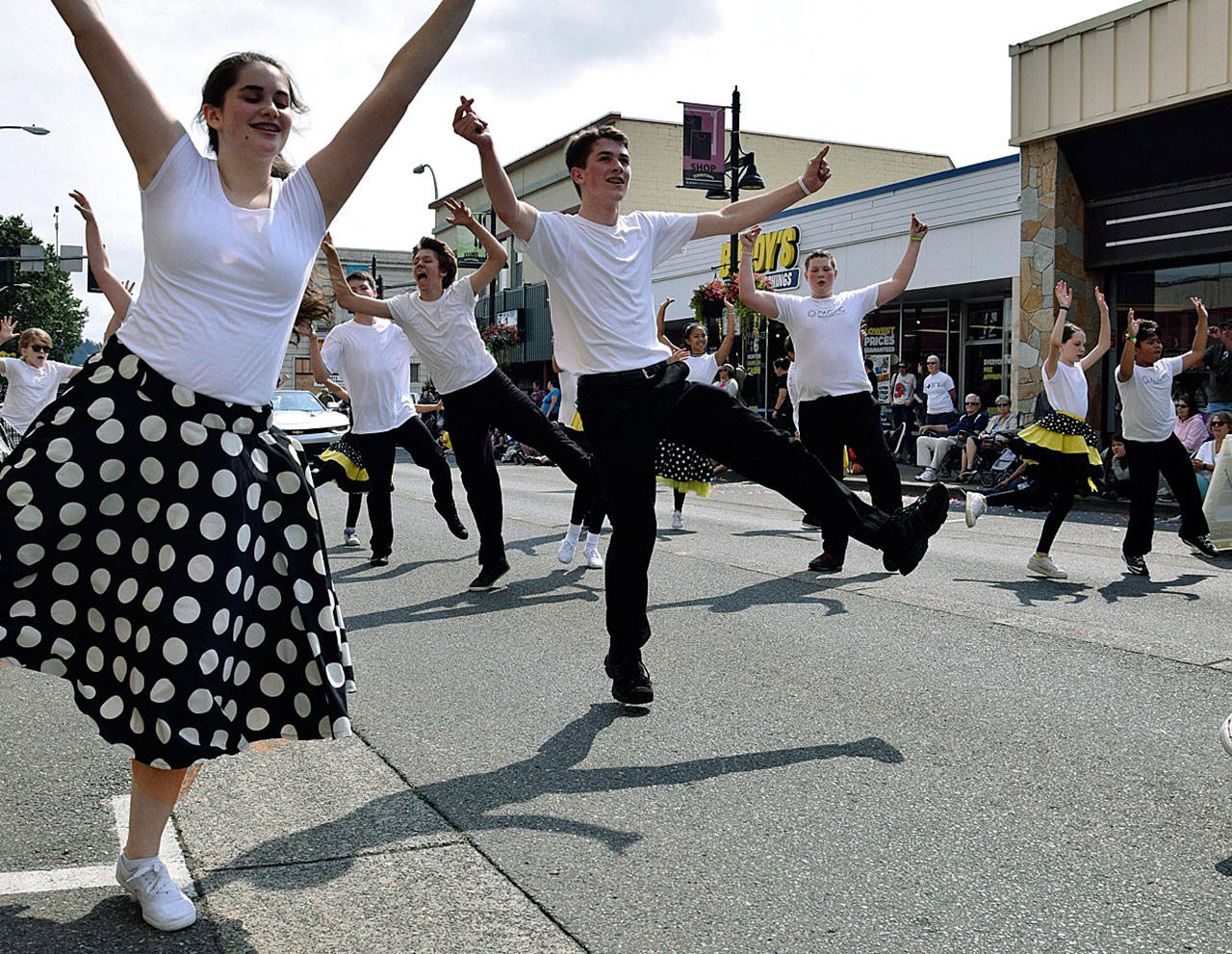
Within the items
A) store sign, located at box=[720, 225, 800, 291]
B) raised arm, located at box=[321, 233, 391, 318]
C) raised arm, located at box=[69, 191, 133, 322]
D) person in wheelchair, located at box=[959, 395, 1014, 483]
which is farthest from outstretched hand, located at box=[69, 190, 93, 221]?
store sign, located at box=[720, 225, 800, 291]

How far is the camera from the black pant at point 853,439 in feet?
27.4

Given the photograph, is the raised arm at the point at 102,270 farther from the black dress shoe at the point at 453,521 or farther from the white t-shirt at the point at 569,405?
the black dress shoe at the point at 453,521

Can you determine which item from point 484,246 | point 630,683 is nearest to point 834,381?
point 484,246

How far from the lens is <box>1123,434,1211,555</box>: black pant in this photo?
341 inches

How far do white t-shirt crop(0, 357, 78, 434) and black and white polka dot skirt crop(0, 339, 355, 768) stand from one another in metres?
8.40

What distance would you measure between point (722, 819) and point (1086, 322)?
57.9 feet

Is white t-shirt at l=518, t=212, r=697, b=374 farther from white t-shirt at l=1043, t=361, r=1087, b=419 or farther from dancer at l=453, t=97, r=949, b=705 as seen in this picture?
white t-shirt at l=1043, t=361, r=1087, b=419

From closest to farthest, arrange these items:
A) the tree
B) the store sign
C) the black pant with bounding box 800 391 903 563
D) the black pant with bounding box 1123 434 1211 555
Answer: the black pant with bounding box 800 391 903 563, the black pant with bounding box 1123 434 1211 555, the store sign, the tree

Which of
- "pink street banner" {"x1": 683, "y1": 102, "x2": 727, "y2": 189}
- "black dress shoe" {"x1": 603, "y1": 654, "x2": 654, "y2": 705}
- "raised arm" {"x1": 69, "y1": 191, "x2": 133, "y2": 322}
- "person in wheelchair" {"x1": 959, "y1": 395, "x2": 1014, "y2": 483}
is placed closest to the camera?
"raised arm" {"x1": 69, "y1": 191, "x2": 133, "y2": 322}

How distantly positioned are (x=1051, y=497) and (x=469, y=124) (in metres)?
5.79

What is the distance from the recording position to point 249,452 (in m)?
2.87

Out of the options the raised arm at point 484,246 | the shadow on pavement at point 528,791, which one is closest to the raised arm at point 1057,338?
the raised arm at point 484,246

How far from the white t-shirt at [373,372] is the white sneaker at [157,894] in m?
6.72

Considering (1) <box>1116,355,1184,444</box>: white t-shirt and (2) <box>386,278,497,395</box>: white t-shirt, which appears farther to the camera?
(1) <box>1116,355,1184,444</box>: white t-shirt
